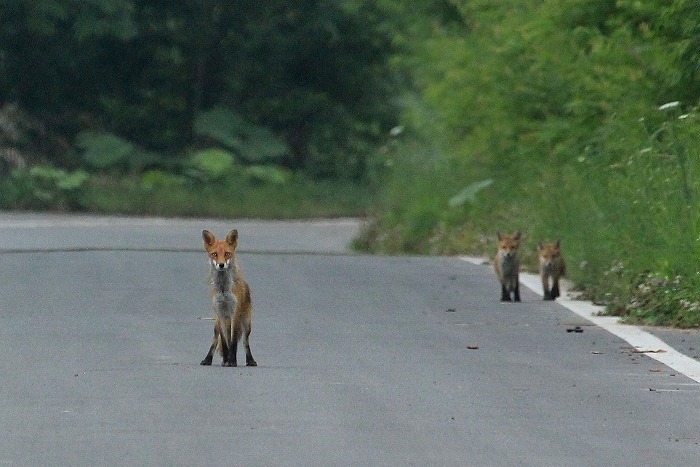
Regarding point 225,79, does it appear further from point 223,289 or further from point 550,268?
point 223,289

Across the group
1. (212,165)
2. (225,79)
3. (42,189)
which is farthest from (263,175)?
(42,189)

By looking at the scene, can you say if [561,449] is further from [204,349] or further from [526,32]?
[526,32]

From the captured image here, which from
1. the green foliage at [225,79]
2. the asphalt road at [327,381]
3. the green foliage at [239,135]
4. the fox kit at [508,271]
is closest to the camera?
the asphalt road at [327,381]

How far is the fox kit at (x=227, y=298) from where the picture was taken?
1255 cm

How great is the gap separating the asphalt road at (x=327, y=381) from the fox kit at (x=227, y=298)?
0.21 metres

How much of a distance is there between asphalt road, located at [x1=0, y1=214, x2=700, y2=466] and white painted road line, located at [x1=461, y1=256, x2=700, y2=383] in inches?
5.5

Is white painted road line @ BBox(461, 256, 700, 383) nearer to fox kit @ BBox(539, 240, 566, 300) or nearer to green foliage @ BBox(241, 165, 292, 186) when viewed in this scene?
fox kit @ BBox(539, 240, 566, 300)

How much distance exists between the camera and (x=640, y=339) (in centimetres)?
1505

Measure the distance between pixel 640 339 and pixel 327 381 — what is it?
379 centimetres

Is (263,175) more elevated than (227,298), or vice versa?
(263,175)

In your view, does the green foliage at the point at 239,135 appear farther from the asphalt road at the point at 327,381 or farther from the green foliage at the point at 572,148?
the asphalt road at the point at 327,381

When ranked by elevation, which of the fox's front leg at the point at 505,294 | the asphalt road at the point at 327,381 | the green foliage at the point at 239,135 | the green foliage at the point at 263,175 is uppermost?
the green foliage at the point at 239,135

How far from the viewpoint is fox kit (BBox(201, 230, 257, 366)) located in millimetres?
12547

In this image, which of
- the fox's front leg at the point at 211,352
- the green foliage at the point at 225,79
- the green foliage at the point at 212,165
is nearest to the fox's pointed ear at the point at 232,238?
the fox's front leg at the point at 211,352
